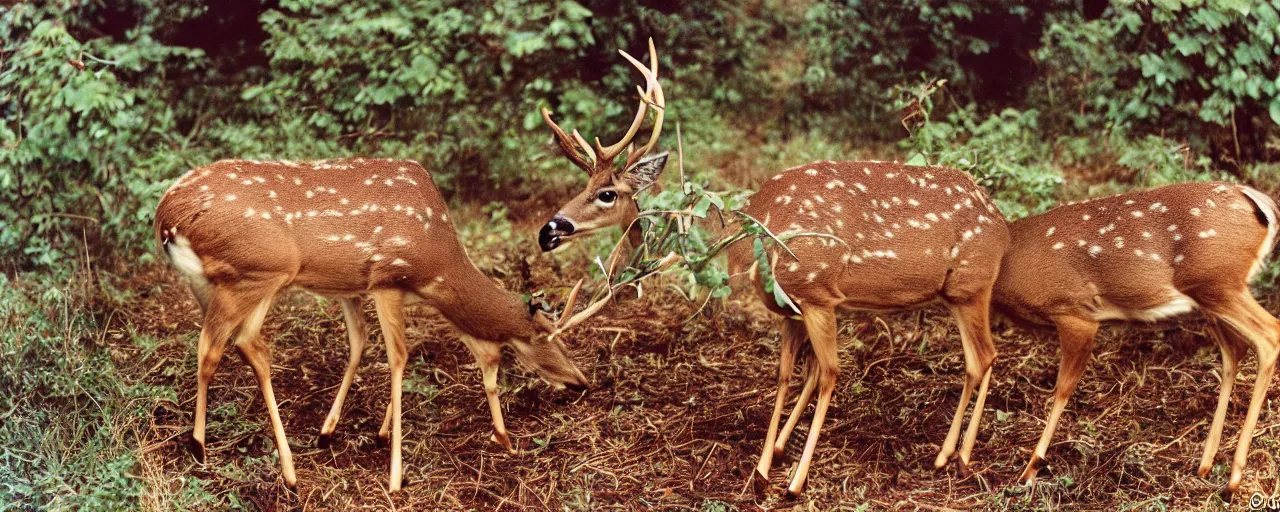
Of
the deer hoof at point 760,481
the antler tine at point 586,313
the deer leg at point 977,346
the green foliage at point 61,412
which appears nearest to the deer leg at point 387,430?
the antler tine at point 586,313

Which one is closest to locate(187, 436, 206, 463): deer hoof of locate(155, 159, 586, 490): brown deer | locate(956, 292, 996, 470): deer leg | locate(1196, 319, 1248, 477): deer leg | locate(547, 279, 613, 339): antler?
locate(155, 159, 586, 490): brown deer

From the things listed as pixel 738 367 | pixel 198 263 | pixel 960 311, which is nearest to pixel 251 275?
pixel 198 263

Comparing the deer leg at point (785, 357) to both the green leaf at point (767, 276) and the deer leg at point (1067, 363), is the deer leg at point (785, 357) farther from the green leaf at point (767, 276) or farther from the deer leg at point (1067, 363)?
the deer leg at point (1067, 363)

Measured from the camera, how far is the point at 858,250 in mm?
5281

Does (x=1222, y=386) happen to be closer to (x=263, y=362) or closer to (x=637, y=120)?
(x=637, y=120)

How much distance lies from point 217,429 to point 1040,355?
175 inches

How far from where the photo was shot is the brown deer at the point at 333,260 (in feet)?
17.2

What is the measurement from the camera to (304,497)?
542 cm

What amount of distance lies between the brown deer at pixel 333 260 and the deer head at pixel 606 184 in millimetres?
472

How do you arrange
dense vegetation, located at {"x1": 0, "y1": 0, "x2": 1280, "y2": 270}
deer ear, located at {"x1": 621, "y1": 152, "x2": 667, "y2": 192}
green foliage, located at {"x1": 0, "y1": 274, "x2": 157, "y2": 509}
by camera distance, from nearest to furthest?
green foliage, located at {"x1": 0, "y1": 274, "x2": 157, "y2": 509}, deer ear, located at {"x1": 621, "y1": 152, "x2": 667, "y2": 192}, dense vegetation, located at {"x1": 0, "y1": 0, "x2": 1280, "y2": 270}

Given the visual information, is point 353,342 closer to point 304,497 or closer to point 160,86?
point 304,497

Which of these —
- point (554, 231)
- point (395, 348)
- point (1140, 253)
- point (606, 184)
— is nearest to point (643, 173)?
point (606, 184)

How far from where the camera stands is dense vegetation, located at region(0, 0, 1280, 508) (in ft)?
24.2

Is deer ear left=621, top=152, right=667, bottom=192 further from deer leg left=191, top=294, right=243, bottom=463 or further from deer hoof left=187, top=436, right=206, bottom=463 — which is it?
deer hoof left=187, top=436, right=206, bottom=463
